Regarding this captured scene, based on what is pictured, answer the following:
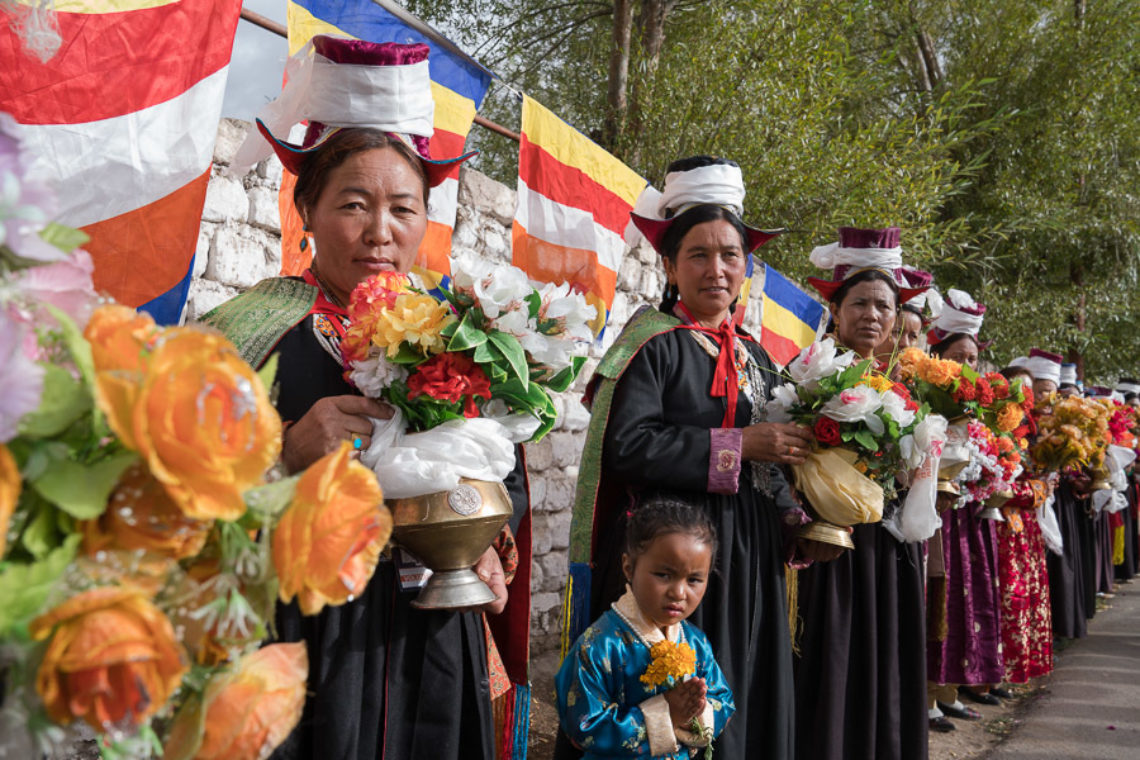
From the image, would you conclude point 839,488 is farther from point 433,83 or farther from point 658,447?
point 433,83

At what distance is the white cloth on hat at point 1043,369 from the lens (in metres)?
9.42

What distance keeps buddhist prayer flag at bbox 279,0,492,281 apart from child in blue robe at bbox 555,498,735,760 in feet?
5.16

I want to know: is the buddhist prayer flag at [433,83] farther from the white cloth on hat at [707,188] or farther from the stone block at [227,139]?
the white cloth on hat at [707,188]

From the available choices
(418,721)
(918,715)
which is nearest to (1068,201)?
(918,715)

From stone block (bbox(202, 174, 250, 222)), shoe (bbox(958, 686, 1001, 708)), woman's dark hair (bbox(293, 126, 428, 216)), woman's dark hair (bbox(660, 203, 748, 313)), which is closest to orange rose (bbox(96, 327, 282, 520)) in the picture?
woman's dark hair (bbox(293, 126, 428, 216))

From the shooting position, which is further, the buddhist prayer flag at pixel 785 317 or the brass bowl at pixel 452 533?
the buddhist prayer flag at pixel 785 317

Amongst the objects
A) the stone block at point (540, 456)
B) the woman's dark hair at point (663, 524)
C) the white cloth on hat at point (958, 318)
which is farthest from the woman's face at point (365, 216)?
the white cloth on hat at point (958, 318)

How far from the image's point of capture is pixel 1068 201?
48.5 ft

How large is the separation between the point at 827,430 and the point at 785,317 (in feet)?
16.7

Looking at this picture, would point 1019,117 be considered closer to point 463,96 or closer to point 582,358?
point 463,96

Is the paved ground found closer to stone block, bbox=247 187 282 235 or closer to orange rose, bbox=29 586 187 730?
stone block, bbox=247 187 282 235

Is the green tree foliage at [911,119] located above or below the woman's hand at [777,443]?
above

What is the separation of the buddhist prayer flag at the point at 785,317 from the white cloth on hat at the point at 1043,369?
2.70 m

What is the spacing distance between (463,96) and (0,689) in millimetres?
3919
